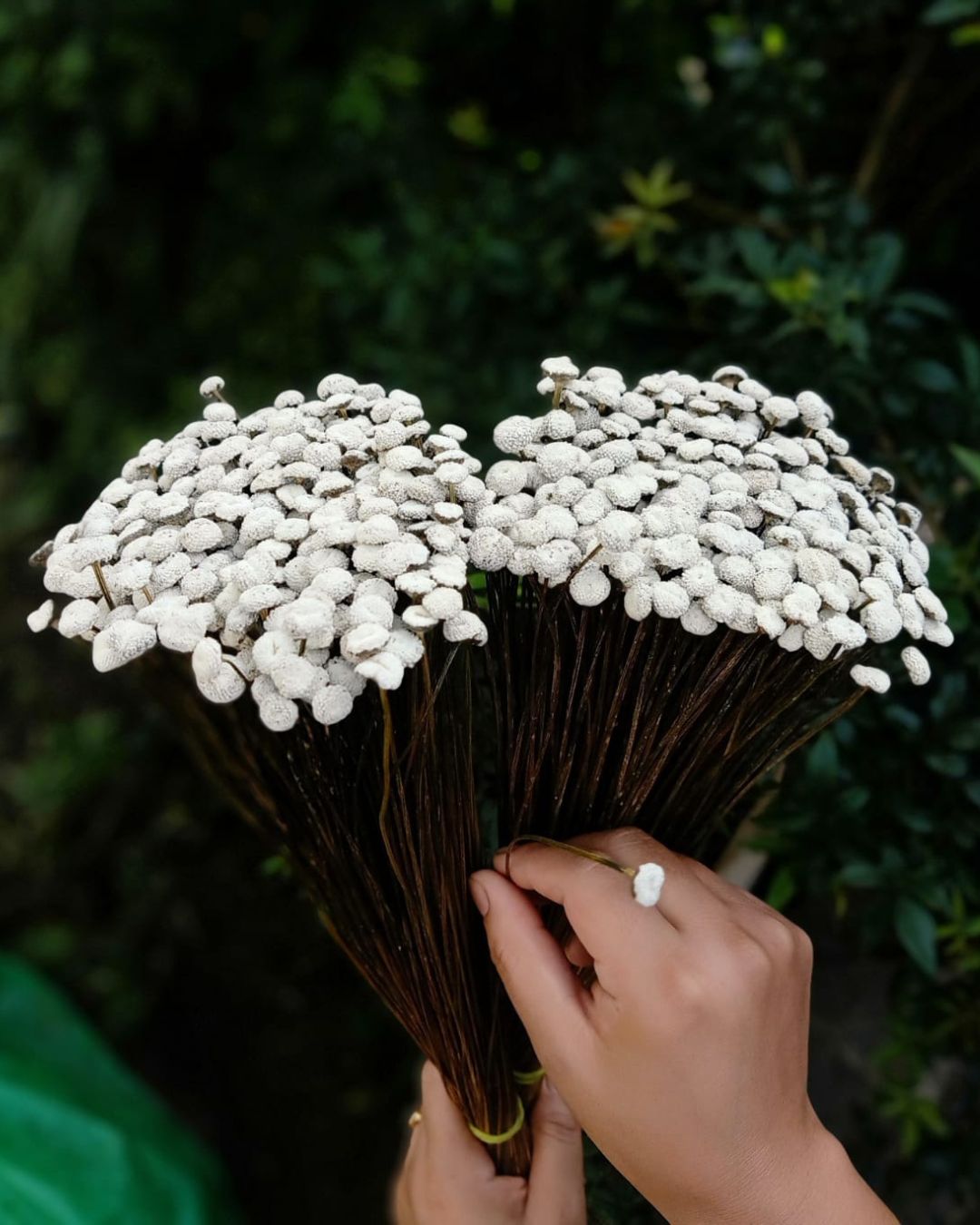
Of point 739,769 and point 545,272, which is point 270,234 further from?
point 739,769

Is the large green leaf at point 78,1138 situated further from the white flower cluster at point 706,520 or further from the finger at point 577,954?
the white flower cluster at point 706,520

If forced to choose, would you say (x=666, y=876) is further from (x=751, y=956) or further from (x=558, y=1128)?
(x=558, y=1128)

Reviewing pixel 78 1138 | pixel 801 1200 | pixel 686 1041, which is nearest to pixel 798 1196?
pixel 801 1200

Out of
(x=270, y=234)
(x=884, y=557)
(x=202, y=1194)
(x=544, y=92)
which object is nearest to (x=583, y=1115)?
(x=884, y=557)

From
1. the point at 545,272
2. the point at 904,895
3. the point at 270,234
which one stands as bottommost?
the point at 904,895

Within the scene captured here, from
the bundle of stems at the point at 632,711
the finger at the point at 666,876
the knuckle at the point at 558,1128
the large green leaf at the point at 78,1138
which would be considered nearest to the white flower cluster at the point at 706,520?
the bundle of stems at the point at 632,711

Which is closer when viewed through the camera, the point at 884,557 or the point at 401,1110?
the point at 884,557
